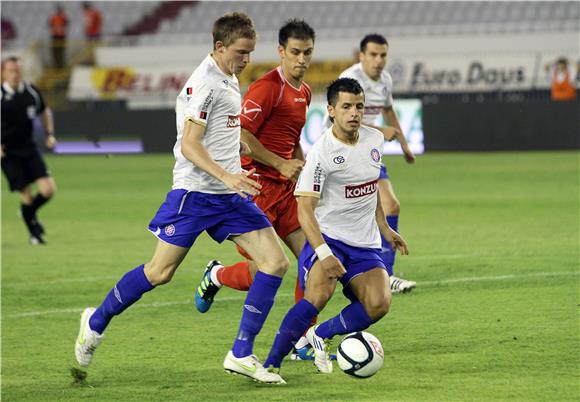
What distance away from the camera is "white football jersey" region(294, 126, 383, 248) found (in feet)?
21.1

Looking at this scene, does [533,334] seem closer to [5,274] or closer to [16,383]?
[16,383]

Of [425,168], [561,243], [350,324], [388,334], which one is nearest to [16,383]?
[350,324]

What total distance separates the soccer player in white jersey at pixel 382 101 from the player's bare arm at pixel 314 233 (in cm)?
318

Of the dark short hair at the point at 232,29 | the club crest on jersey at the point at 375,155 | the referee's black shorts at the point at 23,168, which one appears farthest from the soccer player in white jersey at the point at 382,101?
the referee's black shorts at the point at 23,168

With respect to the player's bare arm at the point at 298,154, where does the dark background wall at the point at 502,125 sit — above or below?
below

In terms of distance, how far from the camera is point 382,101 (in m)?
10.1

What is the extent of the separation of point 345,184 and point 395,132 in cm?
329

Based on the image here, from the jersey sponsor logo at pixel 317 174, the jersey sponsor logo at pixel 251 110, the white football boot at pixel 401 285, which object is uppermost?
the jersey sponsor logo at pixel 251 110

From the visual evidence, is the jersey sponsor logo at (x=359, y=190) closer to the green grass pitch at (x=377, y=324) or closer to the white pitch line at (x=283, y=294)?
the green grass pitch at (x=377, y=324)

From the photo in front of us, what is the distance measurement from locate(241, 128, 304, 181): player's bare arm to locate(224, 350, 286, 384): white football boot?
117 cm

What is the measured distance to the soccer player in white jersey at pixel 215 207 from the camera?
6.46m

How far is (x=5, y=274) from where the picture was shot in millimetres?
11164

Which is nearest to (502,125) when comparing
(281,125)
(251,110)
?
(281,125)

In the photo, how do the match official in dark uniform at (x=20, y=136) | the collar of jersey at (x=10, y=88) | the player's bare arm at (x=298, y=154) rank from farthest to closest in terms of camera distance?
1. the collar of jersey at (x=10, y=88)
2. the match official in dark uniform at (x=20, y=136)
3. the player's bare arm at (x=298, y=154)
